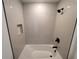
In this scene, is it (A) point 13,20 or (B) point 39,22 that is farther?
(B) point 39,22

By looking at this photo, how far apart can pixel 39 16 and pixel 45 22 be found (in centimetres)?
20

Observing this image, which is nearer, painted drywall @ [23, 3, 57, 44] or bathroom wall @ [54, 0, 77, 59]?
bathroom wall @ [54, 0, 77, 59]

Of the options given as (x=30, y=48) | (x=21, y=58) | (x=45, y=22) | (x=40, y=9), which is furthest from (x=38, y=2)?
(x=21, y=58)

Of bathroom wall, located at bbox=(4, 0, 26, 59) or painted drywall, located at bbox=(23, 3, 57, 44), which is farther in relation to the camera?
painted drywall, located at bbox=(23, 3, 57, 44)

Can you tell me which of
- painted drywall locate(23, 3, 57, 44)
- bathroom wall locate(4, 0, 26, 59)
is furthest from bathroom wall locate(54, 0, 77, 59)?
bathroom wall locate(4, 0, 26, 59)

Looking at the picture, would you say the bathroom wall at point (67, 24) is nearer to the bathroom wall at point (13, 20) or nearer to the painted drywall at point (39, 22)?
the painted drywall at point (39, 22)

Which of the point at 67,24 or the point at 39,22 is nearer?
the point at 67,24

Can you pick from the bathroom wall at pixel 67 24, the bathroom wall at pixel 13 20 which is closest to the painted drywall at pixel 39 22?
the bathroom wall at pixel 67 24

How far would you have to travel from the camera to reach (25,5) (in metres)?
1.99

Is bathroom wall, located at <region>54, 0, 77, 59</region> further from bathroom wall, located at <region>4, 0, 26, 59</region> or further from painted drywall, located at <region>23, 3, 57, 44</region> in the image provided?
bathroom wall, located at <region>4, 0, 26, 59</region>

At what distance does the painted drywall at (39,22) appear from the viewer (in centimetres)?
205

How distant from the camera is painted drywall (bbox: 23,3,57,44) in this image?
205 centimetres

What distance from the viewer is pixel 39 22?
210cm

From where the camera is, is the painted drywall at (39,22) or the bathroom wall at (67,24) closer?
the bathroom wall at (67,24)
